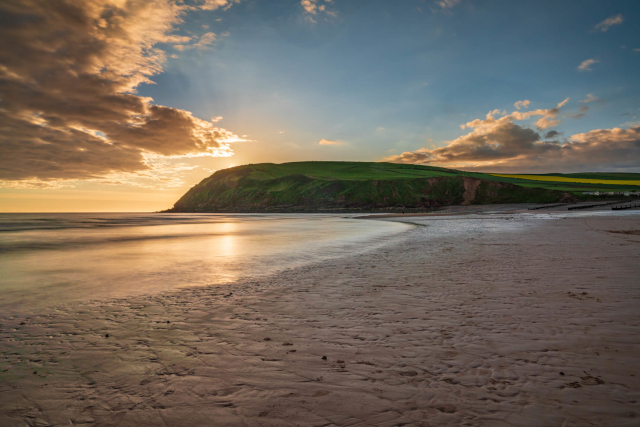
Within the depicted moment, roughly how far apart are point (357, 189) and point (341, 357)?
11309 centimetres

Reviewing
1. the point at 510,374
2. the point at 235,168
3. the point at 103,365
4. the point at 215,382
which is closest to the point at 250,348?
the point at 215,382

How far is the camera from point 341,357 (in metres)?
5.02

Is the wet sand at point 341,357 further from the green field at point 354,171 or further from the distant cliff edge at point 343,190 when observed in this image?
the green field at point 354,171

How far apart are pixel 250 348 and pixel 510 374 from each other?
408 cm

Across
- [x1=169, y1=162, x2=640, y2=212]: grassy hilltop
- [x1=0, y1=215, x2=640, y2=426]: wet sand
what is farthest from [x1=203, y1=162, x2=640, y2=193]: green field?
[x1=0, y1=215, x2=640, y2=426]: wet sand

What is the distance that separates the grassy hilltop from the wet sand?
300 feet

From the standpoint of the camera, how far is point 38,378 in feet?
15.4

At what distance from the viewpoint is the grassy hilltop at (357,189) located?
97.3 metres

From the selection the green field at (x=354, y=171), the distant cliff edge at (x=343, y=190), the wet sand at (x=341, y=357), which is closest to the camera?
the wet sand at (x=341, y=357)

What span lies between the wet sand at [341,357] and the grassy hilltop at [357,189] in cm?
9156

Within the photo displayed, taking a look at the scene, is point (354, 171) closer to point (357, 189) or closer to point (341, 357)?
point (357, 189)

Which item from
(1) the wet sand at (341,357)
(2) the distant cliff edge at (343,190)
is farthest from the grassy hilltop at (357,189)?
(1) the wet sand at (341,357)

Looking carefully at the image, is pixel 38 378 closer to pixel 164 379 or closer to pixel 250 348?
pixel 164 379

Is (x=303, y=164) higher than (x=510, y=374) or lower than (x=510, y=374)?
higher
